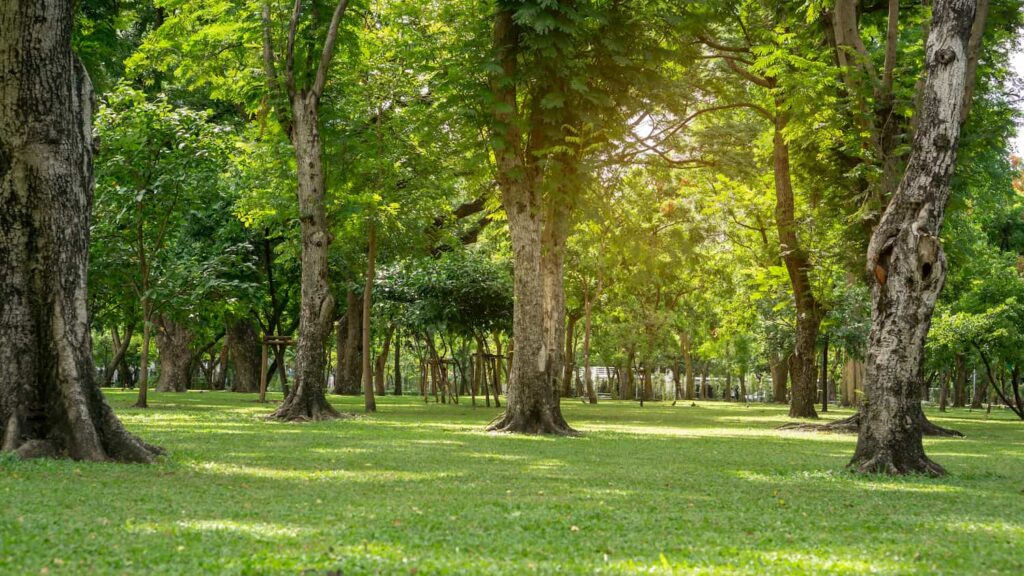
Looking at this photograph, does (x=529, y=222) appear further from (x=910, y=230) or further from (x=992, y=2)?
(x=992, y=2)

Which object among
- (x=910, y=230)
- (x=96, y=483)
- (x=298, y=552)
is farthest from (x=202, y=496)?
(x=910, y=230)

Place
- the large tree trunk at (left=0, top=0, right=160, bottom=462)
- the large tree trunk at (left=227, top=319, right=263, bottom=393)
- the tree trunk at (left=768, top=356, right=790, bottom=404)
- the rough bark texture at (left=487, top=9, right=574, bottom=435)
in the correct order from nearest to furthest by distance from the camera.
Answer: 1. the large tree trunk at (left=0, top=0, right=160, bottom=462)
2. the rough bark texture at (left=487, top=9, right=574, bottom=435)
3. the large tree trunk at (left=227, top=319, right=263, bottom=393)
4. the tree trunk at (left=768, top=356, right=790, bottom=404)

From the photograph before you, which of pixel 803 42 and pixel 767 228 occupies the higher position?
pixel 803 42

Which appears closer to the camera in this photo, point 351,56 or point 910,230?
point 910,230

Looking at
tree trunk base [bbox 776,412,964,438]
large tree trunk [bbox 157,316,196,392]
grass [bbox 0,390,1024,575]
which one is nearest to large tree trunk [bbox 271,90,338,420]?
grass [bbox 0,390,1024,575]

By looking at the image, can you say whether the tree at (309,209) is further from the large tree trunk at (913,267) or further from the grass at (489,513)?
the large tree trunk at (913,267)

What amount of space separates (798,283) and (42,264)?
18868 millimetres

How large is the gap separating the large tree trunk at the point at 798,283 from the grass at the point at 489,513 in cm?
1146

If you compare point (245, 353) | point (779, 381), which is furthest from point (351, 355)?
point (779, 381)

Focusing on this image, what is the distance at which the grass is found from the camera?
16.8 ft

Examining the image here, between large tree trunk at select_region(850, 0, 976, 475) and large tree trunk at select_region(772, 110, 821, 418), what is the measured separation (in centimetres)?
1258

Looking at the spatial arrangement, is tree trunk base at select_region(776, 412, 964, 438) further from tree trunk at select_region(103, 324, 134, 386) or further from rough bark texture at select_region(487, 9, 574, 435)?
tree trunk at select_region(103, 324, 134, 386)

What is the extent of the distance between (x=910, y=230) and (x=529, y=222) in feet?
23.5

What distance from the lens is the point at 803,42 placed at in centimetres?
1805
